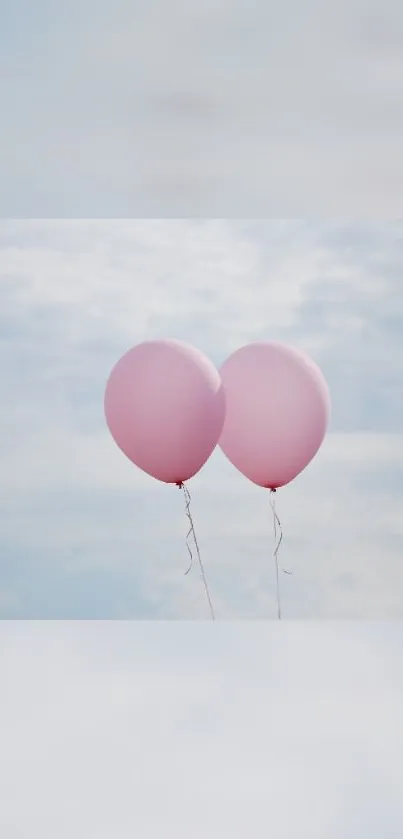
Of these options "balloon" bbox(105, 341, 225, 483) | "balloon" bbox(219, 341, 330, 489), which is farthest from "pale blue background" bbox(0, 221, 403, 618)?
"balloon" bbox(105, 341, 225, 483)

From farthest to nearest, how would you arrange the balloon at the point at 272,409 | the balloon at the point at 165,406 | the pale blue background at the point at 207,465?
the pale blue background at the point at 207,465
the balloon at the point at 272,409
the balloon at the point at 165,406

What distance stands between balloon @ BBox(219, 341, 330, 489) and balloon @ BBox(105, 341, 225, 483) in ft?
0.24

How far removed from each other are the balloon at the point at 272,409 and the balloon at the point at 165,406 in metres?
0.07

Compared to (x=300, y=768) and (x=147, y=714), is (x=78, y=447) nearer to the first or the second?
(x=147, y=714)

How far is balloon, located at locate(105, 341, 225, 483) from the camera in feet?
9.84

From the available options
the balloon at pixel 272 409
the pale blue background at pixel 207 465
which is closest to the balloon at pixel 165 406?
the balloon at pixel 272 409

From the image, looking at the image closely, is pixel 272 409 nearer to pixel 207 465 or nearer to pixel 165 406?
pixel 165 406

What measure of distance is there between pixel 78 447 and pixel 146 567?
51 centimetres

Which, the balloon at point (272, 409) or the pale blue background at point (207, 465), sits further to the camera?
the pale blue background at point (207, 465)

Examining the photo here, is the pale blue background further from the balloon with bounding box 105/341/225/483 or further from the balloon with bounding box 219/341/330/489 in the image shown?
the balloon with bounding box 105/341/225/483

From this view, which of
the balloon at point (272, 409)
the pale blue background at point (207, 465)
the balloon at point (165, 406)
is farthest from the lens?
the pale blue background at point (207, 465)

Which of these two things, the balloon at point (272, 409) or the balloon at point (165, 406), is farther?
the balloon at point (272, 409)

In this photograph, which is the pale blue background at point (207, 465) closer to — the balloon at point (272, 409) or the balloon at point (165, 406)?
the balloon at point (272, 409)

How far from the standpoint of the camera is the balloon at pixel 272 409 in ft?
10.2
